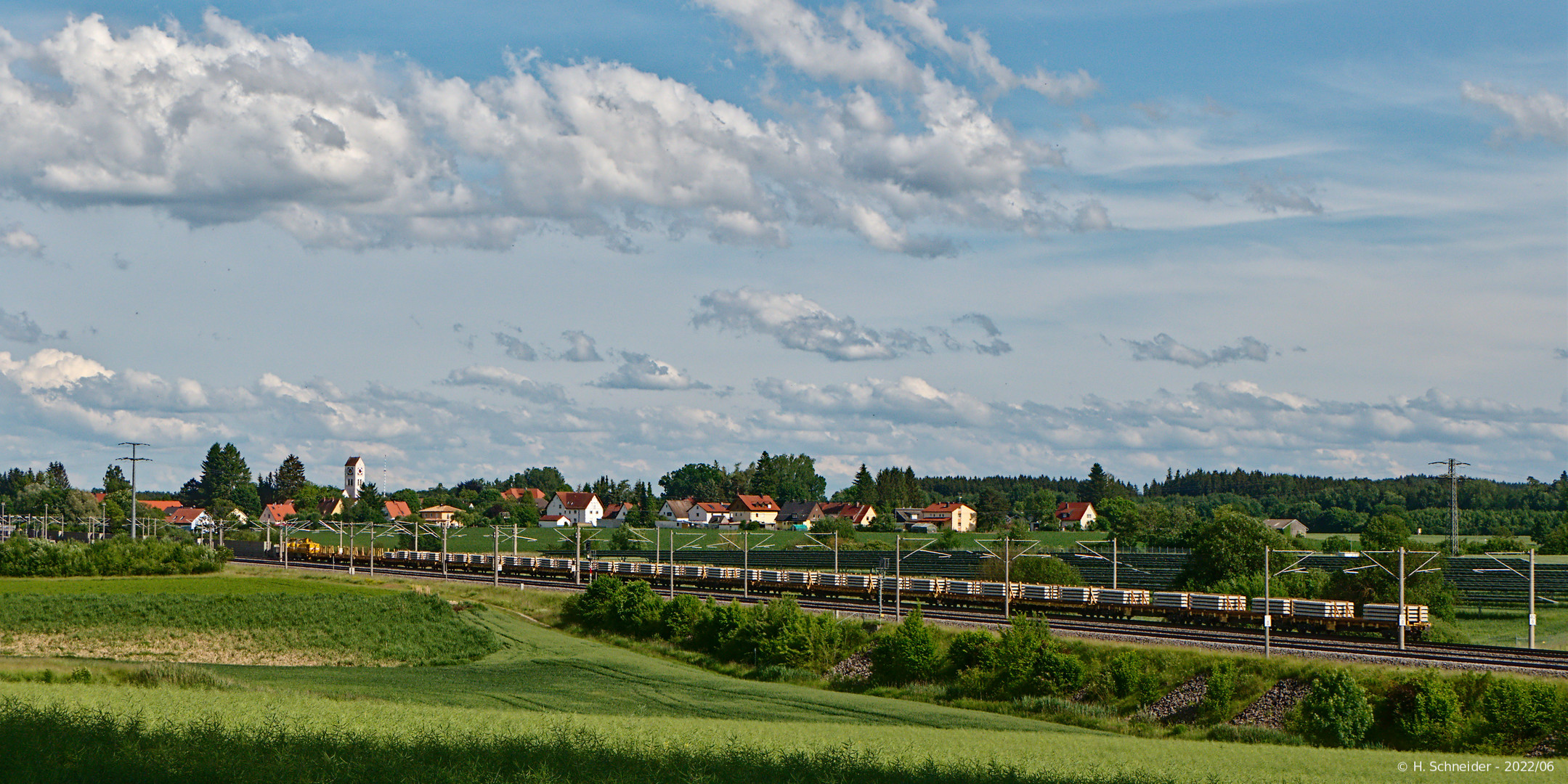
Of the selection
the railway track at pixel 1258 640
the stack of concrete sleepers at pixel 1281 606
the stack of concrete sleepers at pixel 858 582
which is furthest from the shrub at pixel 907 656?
the stack of concrete sleepers at pixel 858 582

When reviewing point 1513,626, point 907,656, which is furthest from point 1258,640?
point 1513,626

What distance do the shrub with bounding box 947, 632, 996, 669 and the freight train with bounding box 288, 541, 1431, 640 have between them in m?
10.0

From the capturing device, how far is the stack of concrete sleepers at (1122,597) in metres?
75.8

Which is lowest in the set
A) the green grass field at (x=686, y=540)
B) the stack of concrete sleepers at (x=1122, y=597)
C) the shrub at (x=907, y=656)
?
the green grass field at (x=686, y=540)

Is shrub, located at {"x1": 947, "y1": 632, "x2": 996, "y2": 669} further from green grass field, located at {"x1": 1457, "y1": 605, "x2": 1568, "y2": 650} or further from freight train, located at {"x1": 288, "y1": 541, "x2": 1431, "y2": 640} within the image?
→ green grass field, located at {"x1": 1457, "y1": 605, "x2": 1568, "y2": 650}

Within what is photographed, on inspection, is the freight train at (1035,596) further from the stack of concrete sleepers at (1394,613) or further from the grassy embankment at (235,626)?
the grassy embankment at (235,626)

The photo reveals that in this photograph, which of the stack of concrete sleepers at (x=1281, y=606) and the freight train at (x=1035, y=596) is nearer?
the freight train at (x=1035, y=596)

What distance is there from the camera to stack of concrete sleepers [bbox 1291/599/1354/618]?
67.2m

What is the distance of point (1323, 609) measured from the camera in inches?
2648

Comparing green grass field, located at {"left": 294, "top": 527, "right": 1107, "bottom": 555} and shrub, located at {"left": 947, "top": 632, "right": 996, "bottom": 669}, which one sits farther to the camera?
green grass field, located at {"left": 294, "top": 527, "right": 1107, "bottom": 555}

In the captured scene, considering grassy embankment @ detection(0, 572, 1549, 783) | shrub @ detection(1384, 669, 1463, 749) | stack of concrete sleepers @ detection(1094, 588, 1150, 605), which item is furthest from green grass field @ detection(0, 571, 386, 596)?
shrub @ detection(1384, 669, 1463, 749)

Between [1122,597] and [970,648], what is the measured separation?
23606mm

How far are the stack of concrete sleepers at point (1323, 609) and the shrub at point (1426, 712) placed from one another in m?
23.7

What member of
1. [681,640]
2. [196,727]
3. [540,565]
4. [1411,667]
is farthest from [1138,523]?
[196,727]
